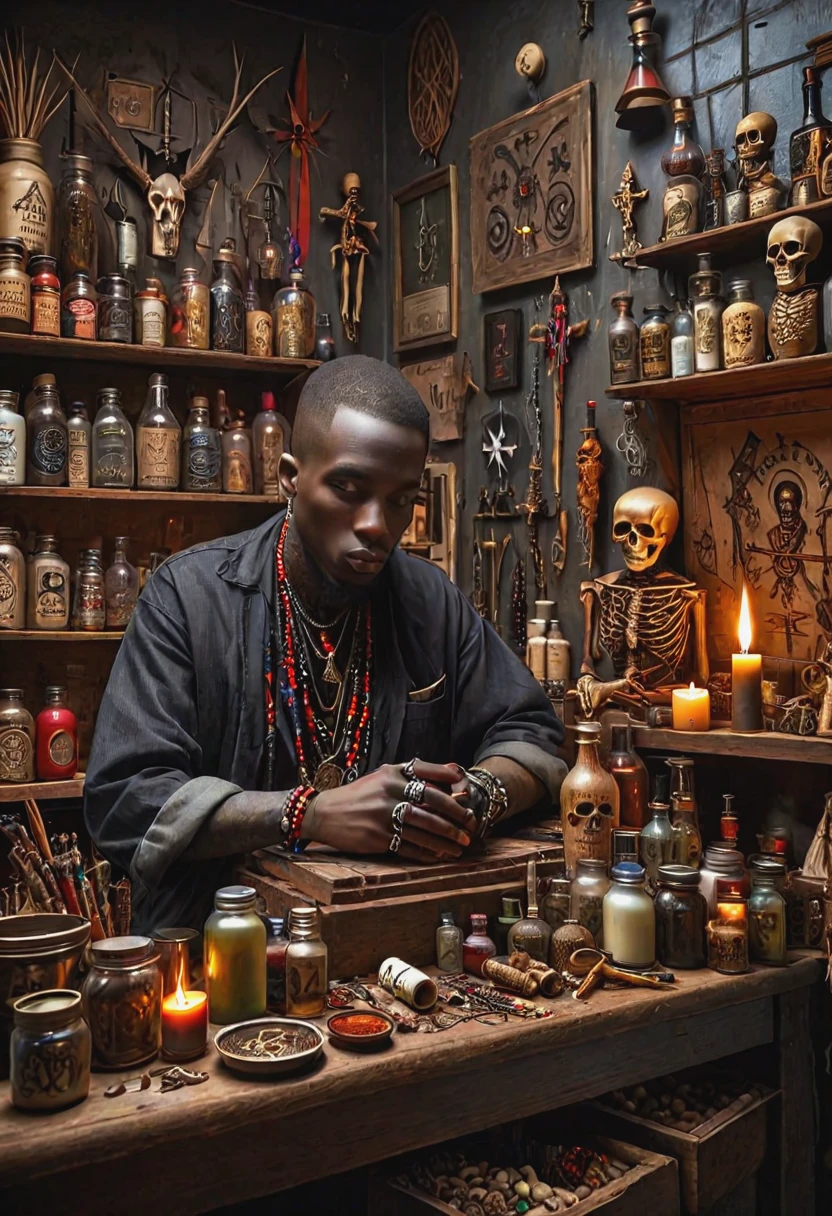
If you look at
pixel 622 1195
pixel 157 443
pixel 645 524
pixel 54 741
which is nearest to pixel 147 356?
pixel 157 443

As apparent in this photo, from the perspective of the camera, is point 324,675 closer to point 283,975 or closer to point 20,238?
point 283,975

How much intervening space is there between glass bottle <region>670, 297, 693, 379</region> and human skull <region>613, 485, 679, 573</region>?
356 mm

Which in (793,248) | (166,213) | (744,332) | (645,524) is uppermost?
(166,213)

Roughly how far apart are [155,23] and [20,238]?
115 centimetres

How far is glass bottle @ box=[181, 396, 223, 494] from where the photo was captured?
3879 millimetres

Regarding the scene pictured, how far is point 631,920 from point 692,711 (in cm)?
108

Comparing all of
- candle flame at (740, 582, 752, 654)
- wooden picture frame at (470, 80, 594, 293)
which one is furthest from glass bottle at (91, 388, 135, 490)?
candle flame at (740, 582, 752, 654)

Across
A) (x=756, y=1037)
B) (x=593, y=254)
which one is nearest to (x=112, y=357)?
(x=593, y=254)

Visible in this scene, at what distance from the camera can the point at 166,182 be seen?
3.92 m

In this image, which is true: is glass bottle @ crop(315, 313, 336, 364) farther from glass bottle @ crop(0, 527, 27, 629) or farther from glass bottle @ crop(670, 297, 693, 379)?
glass bottle @ crop(670, 297, 693, 379)

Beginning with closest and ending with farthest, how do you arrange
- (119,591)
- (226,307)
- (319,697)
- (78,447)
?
1. (319,697)
2. (78,447)
3. (119,591)
4. (226,307)

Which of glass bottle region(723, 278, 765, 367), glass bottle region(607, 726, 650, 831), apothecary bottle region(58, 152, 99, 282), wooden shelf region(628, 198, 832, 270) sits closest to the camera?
glass bottle region(607, 726, 650, 831)

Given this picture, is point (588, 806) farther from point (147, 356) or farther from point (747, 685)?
point (147, 356)

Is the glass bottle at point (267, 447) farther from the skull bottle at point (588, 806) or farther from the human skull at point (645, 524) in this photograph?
the skull bottle at point (588, 806)
